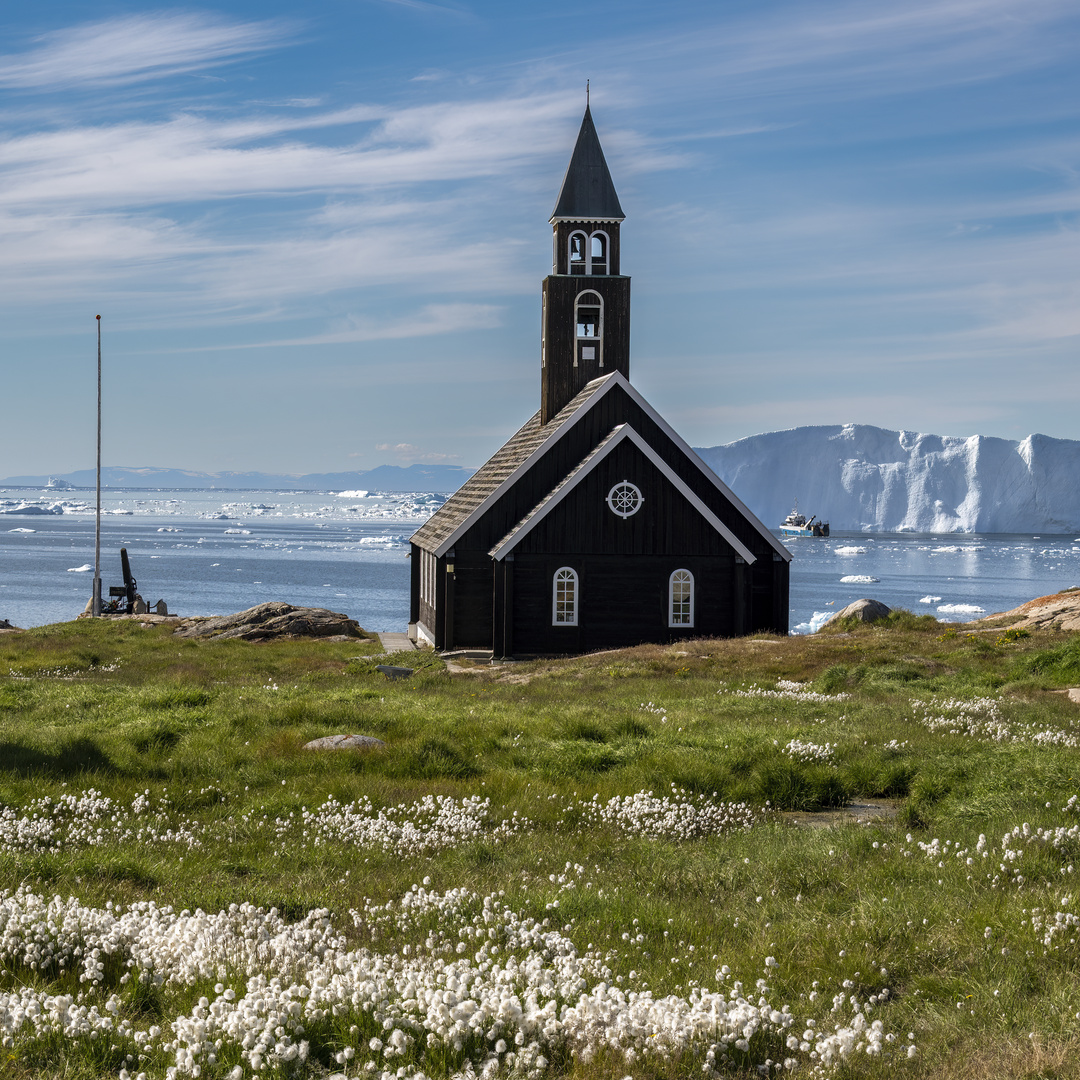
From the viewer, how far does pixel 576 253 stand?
121 feet

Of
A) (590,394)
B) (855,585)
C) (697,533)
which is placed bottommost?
(855,585)

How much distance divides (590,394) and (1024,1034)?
3041 centimetres

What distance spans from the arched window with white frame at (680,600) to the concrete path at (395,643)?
8.62 metres

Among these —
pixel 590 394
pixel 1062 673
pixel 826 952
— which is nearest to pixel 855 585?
pixel 590 394

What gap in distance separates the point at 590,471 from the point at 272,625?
14372 mm

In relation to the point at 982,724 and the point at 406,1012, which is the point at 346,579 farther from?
the point at 406,1012

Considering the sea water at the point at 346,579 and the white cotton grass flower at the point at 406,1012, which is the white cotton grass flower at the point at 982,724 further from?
the sea water at the point at 346,579

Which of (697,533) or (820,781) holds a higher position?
(697,533)

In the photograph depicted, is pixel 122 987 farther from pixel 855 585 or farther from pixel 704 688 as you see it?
pixel 855 585

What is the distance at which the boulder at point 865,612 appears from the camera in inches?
1553

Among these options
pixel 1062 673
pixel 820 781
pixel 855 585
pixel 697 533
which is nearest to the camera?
pixel 820 781

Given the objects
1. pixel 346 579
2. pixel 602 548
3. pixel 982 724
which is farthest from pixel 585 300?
pixel 346 579

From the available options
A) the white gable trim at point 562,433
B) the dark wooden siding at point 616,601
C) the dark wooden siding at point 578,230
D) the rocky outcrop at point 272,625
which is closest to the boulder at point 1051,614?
the white gable trim at point 562,433

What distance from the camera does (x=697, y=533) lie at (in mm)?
33094
